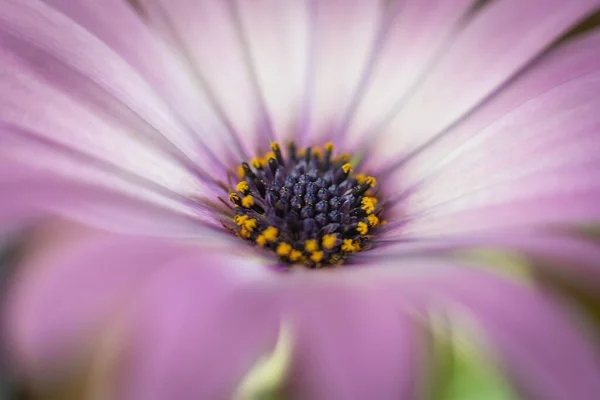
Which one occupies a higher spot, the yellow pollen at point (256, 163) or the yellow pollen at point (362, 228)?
the yellow pollen at point (256, 163)

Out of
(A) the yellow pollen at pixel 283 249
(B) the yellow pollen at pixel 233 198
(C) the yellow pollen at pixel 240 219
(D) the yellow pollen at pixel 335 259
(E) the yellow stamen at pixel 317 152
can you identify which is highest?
(E) the yellow stamen at pixel 317 152

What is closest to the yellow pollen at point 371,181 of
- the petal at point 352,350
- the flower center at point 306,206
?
the flower center at point 306,206

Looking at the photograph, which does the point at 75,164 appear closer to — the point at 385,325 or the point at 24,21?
the point at 24,21

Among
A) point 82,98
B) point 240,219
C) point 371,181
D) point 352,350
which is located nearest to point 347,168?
point 371,181

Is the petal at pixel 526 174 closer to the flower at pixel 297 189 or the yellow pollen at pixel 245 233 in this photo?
the flower at pixel 297 189

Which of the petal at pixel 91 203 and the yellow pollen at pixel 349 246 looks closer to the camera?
the petal at pixel 91 203

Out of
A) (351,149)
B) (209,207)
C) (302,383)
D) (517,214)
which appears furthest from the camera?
(351,149)

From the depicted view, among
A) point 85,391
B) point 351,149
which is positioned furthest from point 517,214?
point 85,391

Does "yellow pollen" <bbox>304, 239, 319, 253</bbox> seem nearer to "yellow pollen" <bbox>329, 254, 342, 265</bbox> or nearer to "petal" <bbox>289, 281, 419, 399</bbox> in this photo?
"yellow pollen" <bbox>329, 254, 342, 265</bbox>
